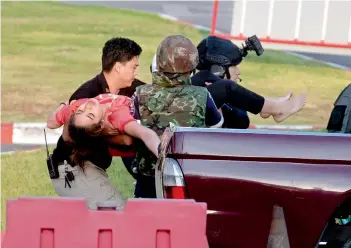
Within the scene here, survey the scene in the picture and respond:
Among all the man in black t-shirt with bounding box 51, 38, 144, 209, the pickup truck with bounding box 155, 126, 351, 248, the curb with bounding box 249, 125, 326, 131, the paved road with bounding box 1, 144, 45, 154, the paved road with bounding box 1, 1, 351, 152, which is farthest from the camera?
the paved road with bounding box 1, 1, 351, 152

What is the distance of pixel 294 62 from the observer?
2270cm

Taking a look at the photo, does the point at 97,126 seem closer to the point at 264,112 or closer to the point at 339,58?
the point at 264,112

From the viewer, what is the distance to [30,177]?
1152 cm

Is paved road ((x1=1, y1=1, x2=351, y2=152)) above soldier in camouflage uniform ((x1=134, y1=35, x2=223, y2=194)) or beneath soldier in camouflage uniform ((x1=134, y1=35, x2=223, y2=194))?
beneath

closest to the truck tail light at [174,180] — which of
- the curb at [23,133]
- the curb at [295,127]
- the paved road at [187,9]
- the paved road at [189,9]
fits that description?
the curb at [23,133]

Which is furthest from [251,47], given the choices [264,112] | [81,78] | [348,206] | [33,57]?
[33,57]

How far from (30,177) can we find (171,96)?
191 inches

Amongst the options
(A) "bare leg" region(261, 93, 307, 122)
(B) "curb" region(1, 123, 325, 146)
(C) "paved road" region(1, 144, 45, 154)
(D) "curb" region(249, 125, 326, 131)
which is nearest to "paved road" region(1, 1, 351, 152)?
(D) "curb" region(249, 125, 326, 131)

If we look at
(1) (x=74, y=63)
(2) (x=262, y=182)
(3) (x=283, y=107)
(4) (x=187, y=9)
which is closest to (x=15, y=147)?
(3) (x=283, y=107)

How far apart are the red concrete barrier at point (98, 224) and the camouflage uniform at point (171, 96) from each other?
1.48m

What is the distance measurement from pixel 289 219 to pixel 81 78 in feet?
45.7

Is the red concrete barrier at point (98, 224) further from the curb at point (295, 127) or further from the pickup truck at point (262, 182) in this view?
the curb at point (295, 127)

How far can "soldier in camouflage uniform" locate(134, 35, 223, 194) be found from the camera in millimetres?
6867

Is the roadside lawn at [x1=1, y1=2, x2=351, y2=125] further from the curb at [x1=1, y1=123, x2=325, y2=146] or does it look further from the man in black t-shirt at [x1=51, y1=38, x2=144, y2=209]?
the man in black t-shirt at [x1=51, y1=38, x2=144, y2=209]
